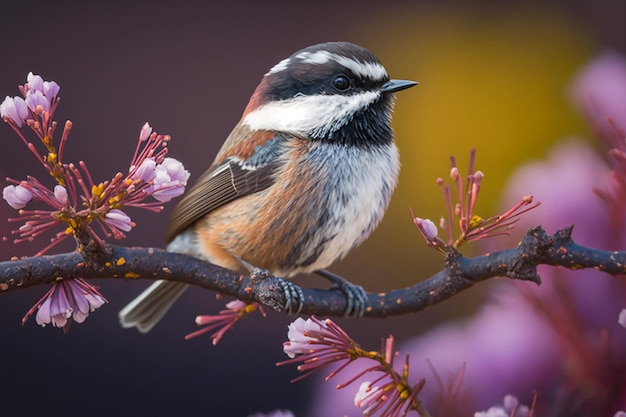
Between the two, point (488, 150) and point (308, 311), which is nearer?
point (308, 311)

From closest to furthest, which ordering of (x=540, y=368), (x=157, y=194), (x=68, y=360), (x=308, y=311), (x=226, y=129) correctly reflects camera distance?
(x=157, y=194)
(x=540, y=368)
(x=308, y=311)
(x=68, y=360)
(x=226, y=129)

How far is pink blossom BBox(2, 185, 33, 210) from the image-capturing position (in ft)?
2.02

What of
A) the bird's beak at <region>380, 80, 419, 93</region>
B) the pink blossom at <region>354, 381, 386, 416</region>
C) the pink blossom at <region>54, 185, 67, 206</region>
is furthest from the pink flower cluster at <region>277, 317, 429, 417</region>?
the bird's beak at <region>380, 80, 419, 93</region>

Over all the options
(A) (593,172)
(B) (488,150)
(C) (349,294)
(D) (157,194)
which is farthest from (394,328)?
(D) (157,194)

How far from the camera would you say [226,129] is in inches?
64.6

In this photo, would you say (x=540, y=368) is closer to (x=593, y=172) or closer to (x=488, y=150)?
(x=593, y=172)

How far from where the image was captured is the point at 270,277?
88cm

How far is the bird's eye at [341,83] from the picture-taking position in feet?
3.16

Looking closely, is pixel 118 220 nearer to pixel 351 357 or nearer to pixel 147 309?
pixel 351 357

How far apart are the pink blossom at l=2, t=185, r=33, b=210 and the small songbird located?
0.43m

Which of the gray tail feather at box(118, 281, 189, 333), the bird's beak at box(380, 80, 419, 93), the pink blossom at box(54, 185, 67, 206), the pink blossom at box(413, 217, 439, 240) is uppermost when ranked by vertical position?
the bird's beak at box(380, 80, 419, 93)

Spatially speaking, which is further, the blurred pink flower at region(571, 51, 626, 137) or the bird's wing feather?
the bird's wing feather

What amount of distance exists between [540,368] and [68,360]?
99cm

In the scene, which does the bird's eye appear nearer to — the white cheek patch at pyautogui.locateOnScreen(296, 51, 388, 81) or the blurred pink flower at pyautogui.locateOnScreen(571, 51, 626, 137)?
the white cheek patch at pyautogui.locateOnScreen(296, 51, 388, 81)
